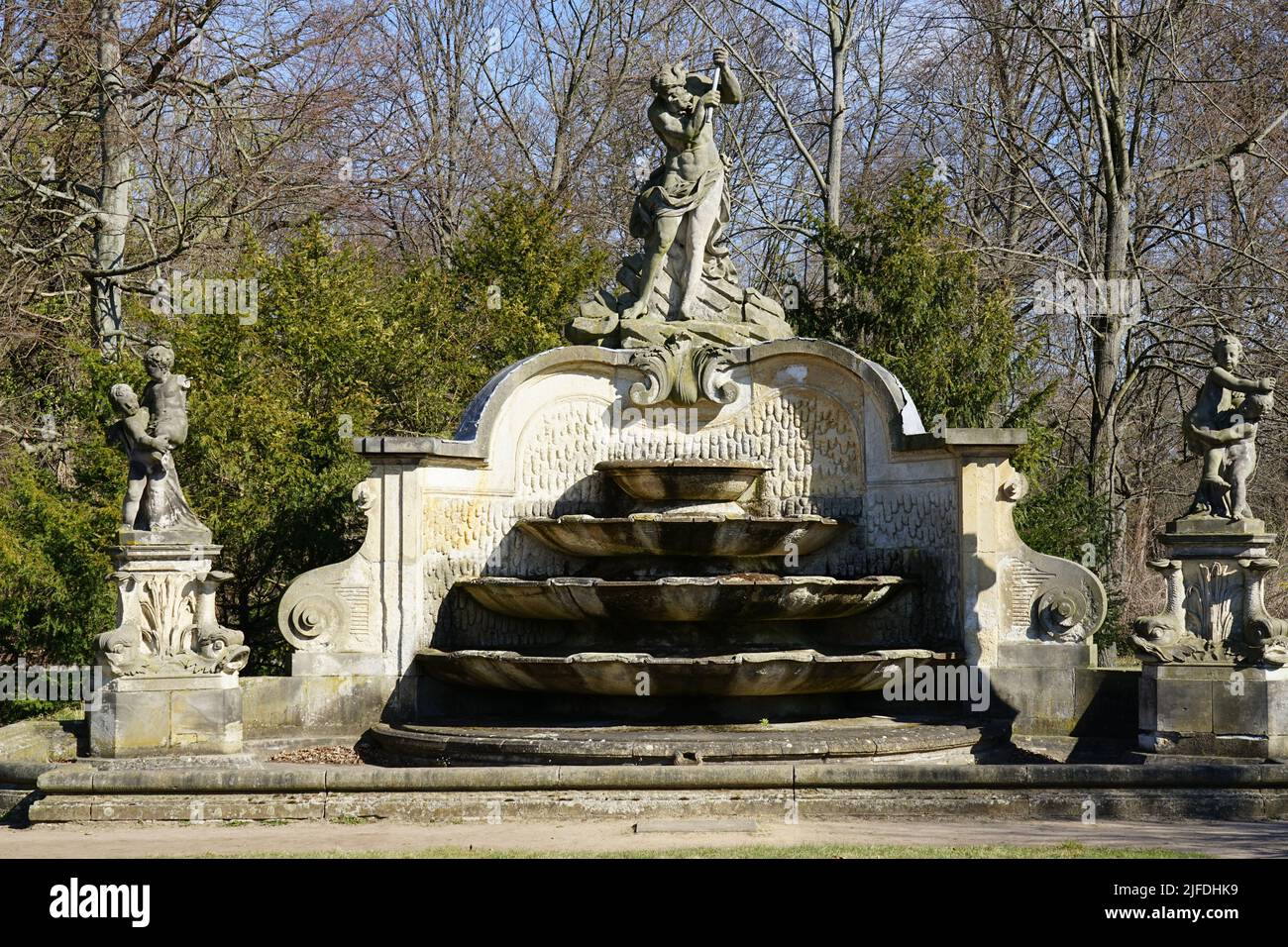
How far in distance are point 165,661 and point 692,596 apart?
3839 mm

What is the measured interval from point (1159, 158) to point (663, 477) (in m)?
15.2

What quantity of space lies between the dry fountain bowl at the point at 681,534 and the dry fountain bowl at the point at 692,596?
0.41m

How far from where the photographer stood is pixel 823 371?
45.4 ft

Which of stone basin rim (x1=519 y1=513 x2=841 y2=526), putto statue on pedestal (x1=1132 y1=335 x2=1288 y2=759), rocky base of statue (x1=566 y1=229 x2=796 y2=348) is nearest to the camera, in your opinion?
putto statue on pedestal (x1=1132 y1=335 x2=1288 y2=759)

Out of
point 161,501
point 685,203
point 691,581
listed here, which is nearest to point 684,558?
point 691,581

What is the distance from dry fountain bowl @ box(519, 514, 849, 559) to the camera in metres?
12.6

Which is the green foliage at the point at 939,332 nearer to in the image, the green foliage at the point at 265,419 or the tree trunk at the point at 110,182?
the green foliage at the point at 265,419

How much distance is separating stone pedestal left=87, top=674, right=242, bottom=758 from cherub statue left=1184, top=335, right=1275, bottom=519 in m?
7.12

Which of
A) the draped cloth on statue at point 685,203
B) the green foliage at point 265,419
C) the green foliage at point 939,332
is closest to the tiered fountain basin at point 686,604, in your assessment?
the draped cloth on statue at point 685,203

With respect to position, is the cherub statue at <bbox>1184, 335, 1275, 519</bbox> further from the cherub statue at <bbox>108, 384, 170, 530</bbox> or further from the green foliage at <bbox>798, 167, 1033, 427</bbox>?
the cherub statue at <bbox>108, 384, 170, 530</bbox>

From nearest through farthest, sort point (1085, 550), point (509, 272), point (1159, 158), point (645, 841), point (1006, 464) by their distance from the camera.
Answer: point (645, 841) → point (1006, 464) → point (1085, 550) → point (509, 272) → point (1159, 158)

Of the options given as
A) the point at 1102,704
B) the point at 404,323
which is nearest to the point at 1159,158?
the point at 404,323

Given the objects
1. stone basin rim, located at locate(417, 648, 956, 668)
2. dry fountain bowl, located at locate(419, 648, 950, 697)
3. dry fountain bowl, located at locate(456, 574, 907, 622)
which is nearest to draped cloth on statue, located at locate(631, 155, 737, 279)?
dry fountain bowl, located at locate(456, 574, 907, 622)

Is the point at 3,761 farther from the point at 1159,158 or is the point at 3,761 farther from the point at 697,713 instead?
the point at 1159,158
